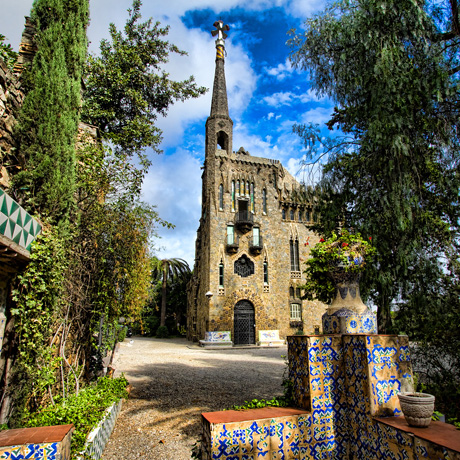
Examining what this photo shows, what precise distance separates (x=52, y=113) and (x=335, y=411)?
5692 millimetres

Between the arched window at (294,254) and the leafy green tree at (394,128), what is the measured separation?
2023 centimetres

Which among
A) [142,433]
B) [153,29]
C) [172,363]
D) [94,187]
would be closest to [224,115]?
[153,29]

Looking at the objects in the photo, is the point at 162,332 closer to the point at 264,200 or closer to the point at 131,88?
the point at 264,200

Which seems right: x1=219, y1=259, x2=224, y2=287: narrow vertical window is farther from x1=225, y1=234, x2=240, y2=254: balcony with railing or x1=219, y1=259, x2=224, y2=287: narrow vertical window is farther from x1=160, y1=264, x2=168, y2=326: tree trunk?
x1=160, y1=264, x2=168, y2=326: tree trunk

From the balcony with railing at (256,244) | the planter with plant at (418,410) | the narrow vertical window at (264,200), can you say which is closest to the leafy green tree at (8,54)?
the planter with plant at (418,410)

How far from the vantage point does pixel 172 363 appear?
42.6ft

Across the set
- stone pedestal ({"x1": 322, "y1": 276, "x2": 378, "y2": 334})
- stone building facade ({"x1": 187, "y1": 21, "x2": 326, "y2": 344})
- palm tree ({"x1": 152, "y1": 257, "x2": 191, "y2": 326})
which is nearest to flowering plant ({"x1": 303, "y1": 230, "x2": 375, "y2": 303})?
stone pedestal ({"x1": 322, "y1": 276, "x2": 378, "y2": 334})

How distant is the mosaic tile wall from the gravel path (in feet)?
5.35

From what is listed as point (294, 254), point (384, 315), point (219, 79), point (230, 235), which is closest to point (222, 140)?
→ point (219, 79)

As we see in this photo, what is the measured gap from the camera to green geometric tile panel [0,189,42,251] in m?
3.75

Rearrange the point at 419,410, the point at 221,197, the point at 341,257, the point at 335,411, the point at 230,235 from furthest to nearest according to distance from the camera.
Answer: the point at 221,197 → the point at 230,235 → the point at 341,257 → the point at 335,411 → the point at 419,410

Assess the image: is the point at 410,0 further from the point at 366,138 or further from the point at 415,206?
the point at 415,206

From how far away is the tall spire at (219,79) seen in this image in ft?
92.6

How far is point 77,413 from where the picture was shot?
4.29m
